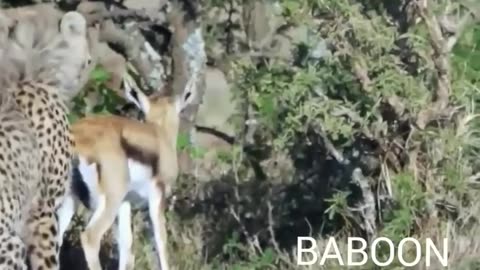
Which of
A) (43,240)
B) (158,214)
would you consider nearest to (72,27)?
(158,214)

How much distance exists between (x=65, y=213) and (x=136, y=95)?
29.6 inches

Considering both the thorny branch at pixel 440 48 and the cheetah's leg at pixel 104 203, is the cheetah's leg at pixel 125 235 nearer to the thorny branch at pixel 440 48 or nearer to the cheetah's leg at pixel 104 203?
the cheetah's leg at pixel 104 203

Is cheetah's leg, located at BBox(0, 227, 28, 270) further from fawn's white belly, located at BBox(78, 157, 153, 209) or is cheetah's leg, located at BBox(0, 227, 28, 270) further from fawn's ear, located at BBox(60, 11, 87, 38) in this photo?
fawn's ear, located at BBox(60, 11, 87, 38)

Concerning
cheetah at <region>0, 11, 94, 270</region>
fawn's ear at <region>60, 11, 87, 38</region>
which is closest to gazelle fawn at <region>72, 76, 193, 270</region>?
cheetah at <region>0, 11, 94, 270</region>

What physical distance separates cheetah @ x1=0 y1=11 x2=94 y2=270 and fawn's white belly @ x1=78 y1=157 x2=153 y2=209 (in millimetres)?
123

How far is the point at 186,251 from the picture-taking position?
5980 mm

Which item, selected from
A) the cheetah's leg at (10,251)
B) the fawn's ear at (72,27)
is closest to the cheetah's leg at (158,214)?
the fawn's ear at (72,27)

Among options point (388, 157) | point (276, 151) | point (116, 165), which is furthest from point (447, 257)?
point (116, 165)

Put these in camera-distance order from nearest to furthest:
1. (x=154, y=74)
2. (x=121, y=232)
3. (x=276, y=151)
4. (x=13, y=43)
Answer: (x=13, y=43)
(x=121, y=232)
(x=276, y=151)
(x=154, y=74)

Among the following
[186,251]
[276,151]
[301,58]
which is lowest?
[186,251]

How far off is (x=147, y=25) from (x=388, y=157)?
153cm

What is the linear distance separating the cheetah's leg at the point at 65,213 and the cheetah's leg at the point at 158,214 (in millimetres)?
346

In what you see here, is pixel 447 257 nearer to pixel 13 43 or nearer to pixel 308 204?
pixel 308 204

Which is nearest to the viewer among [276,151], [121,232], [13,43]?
[13,43]
